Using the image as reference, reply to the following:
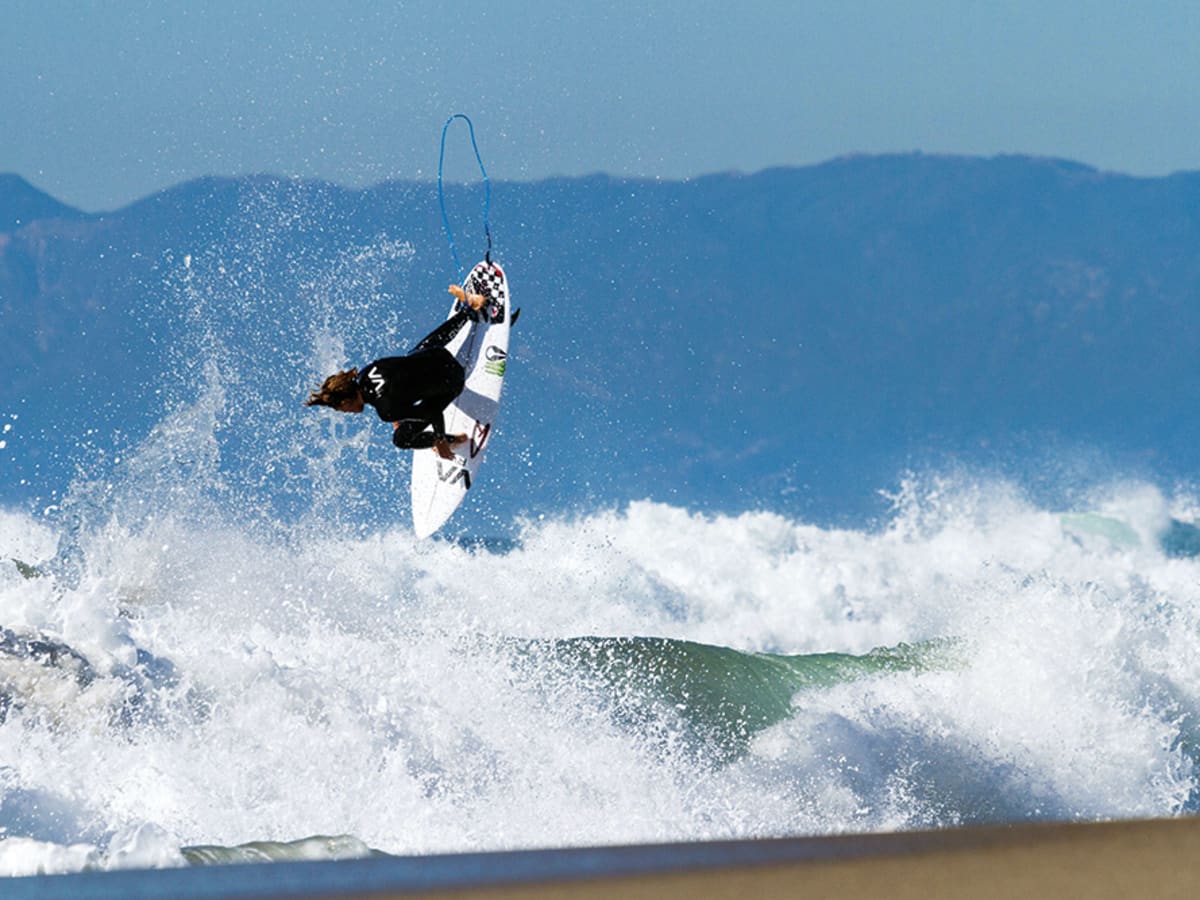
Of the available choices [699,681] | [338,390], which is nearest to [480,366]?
[338,390]

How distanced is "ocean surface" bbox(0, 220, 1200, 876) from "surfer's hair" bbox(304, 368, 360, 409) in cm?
105

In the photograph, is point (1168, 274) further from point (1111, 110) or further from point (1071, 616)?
point (1071, 616)

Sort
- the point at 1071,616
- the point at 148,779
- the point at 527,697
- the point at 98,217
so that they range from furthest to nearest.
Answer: the point at 98,217 < the point at 1071,616 < the point at 527,697 < the point at 148,779

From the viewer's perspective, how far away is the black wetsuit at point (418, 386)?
11.1ft

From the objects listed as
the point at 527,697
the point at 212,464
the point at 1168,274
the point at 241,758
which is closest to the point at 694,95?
the point at 212,464

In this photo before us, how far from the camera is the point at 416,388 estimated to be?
345 cm

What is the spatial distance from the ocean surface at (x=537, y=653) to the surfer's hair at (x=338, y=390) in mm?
1052

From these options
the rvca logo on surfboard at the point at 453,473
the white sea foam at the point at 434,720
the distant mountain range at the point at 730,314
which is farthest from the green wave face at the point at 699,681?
the distant mountain range at the point at 730,314

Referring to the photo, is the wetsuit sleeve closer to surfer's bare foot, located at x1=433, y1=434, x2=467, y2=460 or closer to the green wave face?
surfer's bare foot, located at x1=433, y1=434, x2=467, y2=460

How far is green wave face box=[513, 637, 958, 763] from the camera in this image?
16.6 feet

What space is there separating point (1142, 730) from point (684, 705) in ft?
5.86

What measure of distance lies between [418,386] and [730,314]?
8.42 meters

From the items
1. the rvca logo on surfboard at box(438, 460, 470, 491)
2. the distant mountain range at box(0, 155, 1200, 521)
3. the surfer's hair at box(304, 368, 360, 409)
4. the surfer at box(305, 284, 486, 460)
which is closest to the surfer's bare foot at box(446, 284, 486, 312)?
the surfer at box(305, 284, 486, 460)

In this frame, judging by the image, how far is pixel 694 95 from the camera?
9.12 m
